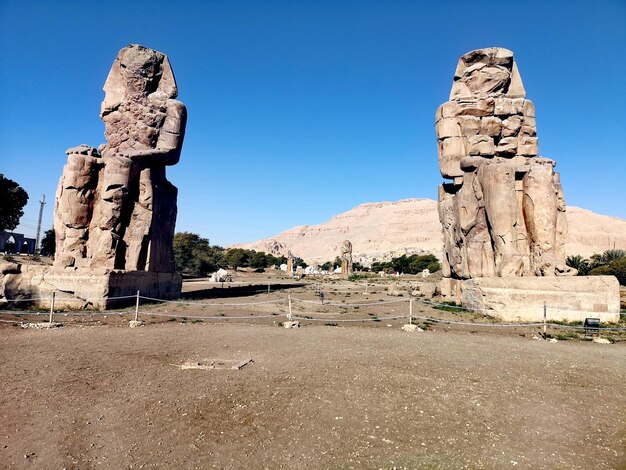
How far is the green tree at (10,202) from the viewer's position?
3406cm

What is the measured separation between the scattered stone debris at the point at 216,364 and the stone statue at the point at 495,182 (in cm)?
906

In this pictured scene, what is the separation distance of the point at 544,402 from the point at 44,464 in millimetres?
5456

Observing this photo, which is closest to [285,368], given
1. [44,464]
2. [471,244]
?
[44,464]

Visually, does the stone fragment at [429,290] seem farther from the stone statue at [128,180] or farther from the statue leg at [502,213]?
the stone statue at [128,180]

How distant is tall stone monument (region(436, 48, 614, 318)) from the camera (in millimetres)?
12367

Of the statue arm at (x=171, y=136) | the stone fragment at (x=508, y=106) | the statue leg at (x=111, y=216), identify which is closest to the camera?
the statue leg at (x=111, y=216)

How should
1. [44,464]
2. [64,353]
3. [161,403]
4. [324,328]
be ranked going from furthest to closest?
[324,328]
[64,353]
[161,403]
[44,464]

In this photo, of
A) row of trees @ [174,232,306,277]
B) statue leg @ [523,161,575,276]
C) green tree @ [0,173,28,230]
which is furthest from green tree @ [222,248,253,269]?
statue leg @ [523,161,575,276]

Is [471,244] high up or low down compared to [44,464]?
up

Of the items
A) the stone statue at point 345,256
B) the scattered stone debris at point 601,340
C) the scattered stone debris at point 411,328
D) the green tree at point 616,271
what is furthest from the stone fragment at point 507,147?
the stone statue at point 345,256

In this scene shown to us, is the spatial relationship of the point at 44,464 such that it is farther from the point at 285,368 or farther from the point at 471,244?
the point at 471,244

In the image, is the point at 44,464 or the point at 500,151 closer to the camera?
the point at 44,464

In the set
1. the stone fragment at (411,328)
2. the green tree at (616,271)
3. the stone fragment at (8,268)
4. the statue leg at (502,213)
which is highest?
the statue leg at (502,213)

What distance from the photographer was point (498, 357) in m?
7.34
